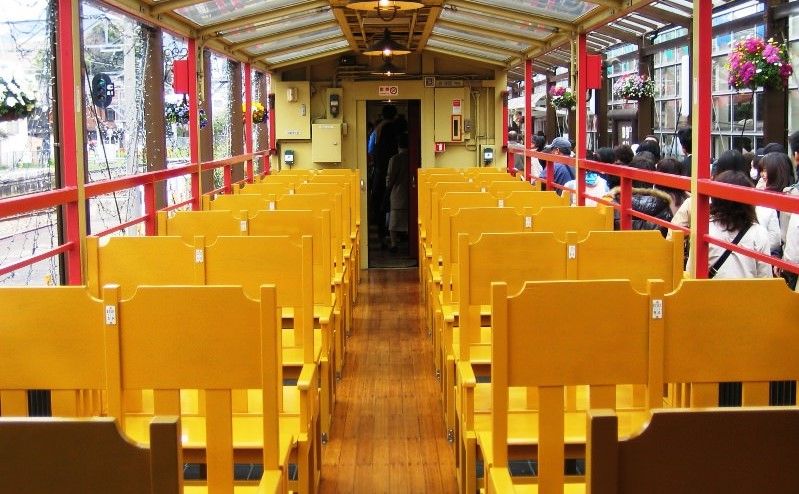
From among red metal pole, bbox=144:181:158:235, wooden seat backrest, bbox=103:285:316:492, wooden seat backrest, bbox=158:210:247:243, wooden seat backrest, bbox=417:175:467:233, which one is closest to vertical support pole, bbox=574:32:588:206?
wooden seat backrest, bbox=417:175:467:233

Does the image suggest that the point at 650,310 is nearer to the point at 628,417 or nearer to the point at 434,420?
the point at 628,417

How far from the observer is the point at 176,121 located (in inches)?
327

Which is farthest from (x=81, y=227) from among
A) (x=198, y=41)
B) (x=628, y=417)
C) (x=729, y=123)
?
(x=729, y=123)

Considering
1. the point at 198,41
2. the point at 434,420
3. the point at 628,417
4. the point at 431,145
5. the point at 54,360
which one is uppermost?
the point at 198,41

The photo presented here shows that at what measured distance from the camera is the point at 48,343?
2686 millimetres

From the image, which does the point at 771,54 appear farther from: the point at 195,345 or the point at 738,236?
the point at 195,345

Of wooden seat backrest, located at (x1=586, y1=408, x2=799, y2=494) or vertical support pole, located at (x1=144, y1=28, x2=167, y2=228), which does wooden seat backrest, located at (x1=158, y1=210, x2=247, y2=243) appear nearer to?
vertical support pole, located at (x1=144, y1=28, x2=167, y2=228)

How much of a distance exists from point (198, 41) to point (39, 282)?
357 cm

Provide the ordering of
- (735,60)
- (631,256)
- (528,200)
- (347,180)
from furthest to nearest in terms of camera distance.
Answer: (347,180)
(735,60)
(528,200)
(631,256)

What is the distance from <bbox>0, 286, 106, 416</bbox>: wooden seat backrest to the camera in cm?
267

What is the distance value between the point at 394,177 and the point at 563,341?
10.6m

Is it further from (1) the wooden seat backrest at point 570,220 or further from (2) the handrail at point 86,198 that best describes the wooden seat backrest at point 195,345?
(1) the wooden seat backrest at point 570,220

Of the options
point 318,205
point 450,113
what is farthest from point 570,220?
point 450,113

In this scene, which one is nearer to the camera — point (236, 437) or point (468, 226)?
point (236, 437)
